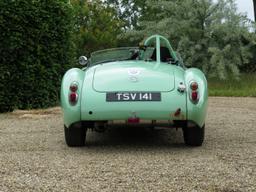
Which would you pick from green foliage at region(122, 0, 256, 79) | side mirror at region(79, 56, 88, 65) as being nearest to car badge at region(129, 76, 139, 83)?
side mirror at region(79, 56, 88, 65)

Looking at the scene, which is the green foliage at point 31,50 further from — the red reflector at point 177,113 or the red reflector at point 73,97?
the red reflector at point 177,113

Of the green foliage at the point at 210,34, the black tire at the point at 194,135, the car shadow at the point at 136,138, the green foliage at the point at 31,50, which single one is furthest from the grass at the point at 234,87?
the black tire at the point at 194,135

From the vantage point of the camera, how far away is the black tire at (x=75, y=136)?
22.9 ft

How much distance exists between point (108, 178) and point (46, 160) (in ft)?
3.74

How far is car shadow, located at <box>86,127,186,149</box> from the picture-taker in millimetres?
7301

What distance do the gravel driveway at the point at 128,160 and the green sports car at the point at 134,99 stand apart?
308 mm

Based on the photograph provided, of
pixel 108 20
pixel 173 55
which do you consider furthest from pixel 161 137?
→ pixel 108 20

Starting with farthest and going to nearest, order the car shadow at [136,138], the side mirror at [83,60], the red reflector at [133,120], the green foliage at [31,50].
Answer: the green foliage at [31,50] → the side mirror at [83,60] → the car shadow at [136,138] → the red reflector at [133,120]

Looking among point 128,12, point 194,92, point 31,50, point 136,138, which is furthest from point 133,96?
point 128,12

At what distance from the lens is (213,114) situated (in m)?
10.9

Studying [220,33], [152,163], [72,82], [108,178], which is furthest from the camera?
[220,33]

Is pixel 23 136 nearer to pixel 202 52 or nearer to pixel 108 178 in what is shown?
pixel 108 178

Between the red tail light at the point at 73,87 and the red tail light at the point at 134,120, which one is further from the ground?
the red tail light at the point at 73,87

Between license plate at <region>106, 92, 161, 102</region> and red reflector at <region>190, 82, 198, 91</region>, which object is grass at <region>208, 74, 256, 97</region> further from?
license plate at <region>106, 92, 161, 102</region>
